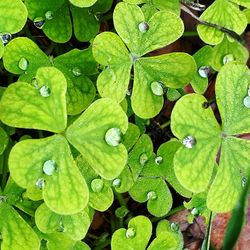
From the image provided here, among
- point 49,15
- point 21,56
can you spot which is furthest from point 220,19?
point 21,56

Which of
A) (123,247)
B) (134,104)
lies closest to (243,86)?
(134,104)

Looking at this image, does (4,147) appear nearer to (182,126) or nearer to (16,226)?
(16,226)

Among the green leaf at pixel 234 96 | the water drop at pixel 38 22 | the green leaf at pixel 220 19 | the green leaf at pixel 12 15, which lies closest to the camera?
the green leaf at pixel 12 15

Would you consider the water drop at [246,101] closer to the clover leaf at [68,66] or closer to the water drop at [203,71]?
the water drop at [203,71]

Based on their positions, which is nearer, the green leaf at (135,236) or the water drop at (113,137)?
the water drop at (113,137)

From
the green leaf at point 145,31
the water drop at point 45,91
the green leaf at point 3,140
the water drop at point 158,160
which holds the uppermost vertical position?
the green leaf at point 145,31

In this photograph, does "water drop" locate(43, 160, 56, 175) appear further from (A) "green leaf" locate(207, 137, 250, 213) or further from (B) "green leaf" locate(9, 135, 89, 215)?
(A) "green leaf" locate(207, 137, 250, 213)

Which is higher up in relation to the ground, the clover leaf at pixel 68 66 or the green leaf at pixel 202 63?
the clover leaf at pixel 68 66

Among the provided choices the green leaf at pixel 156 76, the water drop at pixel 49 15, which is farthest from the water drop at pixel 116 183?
the water drop at pixel 49 15
